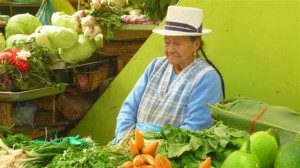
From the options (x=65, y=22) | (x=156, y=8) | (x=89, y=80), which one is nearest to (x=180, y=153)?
(x=89, y=80)

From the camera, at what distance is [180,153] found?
7.74 ft

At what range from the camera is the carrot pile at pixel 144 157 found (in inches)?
87.5

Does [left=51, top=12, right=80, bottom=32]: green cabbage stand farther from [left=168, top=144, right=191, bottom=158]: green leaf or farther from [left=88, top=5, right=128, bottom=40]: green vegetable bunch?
[left=168, top=144, right=191, bottom=158]: green leaf

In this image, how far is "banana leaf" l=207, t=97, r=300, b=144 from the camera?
2.67 meters

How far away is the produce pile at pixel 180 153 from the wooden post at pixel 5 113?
187cm

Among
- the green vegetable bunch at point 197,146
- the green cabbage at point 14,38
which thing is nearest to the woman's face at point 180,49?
the green vegetable bunch at point 197,146

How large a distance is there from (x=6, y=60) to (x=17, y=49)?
29 cm

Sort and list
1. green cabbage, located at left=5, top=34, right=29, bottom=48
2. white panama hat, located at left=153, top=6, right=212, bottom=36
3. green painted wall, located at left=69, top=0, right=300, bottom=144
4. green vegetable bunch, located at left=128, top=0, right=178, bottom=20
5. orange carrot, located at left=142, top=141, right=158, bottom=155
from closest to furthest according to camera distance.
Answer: orange carrot, located at left=142, top=141, right=158, bottom=155 < white panama hat, located at left=153, top=6, right=212, bottom=36 < green painted wall, located at left=69, top=0, right=300, bottom=144 < green cabbage, located at left=5, top=34, right=29, bottom=48 < green vegetable bunch, located at left=128, top=0, right=178, bottom=20

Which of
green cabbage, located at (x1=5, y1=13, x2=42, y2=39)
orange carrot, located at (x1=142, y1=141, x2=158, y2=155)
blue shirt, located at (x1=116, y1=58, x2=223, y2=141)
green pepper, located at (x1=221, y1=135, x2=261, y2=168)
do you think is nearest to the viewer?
green pepper, located at (x1=221, y1=135, x2=261, y2=168)

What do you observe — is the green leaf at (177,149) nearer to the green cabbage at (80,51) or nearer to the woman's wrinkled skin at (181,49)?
the woman's wrinkled skin at (181,49)

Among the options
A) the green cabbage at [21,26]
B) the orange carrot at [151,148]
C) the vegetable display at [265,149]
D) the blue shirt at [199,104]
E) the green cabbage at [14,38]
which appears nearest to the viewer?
the vegetable display at [265,149]

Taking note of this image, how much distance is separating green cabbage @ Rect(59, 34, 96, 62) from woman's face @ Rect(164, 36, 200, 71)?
6.09 ft

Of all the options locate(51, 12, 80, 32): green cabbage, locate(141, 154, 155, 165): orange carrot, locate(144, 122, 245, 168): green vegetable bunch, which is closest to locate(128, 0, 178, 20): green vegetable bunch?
locate(51, 12, 80, 32): green cabbage

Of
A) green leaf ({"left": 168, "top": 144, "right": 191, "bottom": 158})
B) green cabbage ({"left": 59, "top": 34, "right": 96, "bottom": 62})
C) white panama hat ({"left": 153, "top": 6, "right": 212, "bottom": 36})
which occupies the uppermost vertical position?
white panama hat ({"left": 153, "top": 6, "right": 212, "bottom": 36})
